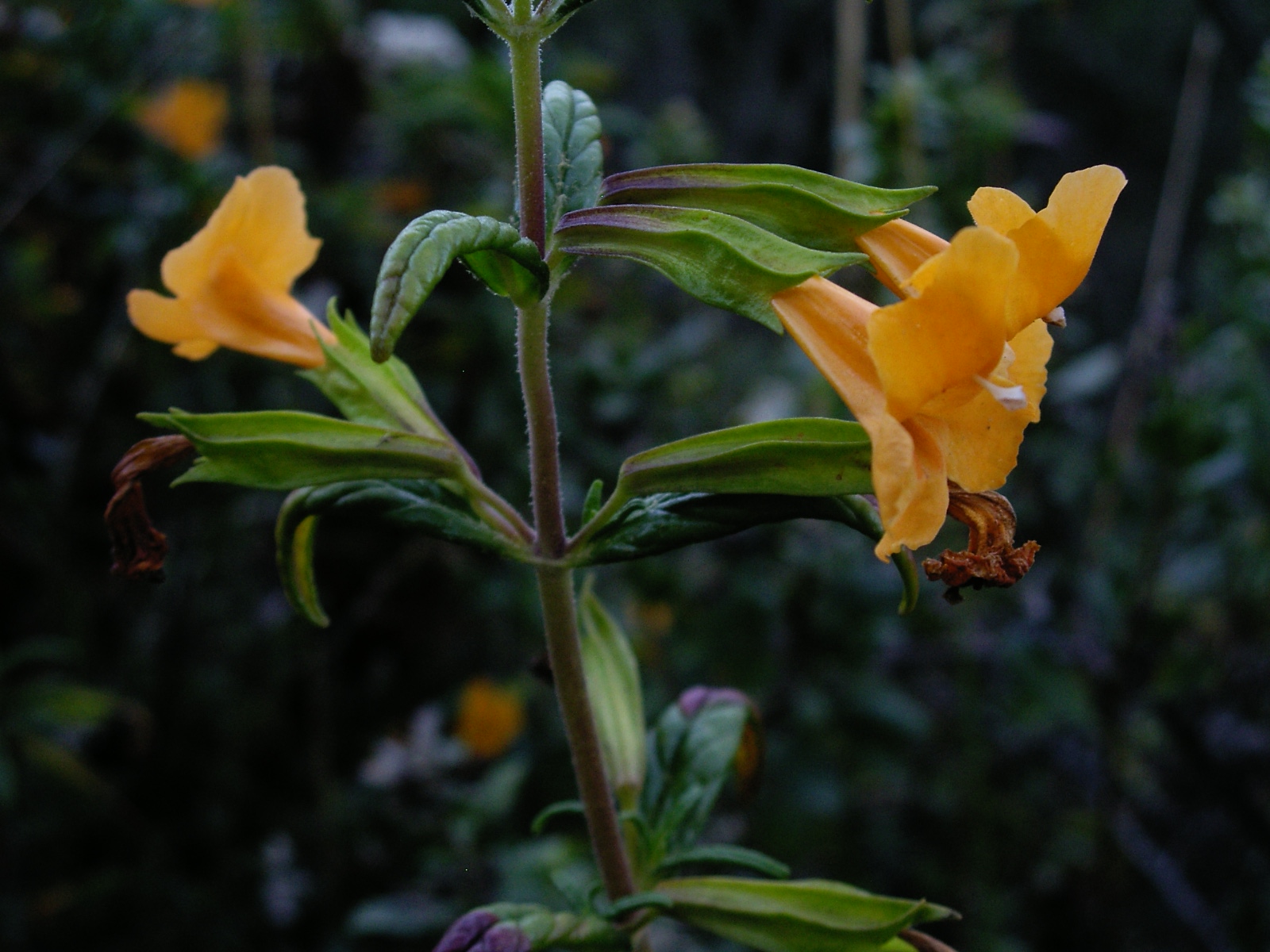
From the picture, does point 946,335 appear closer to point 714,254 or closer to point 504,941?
point 714,254

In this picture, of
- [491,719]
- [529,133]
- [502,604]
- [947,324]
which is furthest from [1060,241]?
[491,719]

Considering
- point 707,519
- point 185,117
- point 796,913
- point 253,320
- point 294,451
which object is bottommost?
point 796,913

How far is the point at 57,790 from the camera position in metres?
1.77

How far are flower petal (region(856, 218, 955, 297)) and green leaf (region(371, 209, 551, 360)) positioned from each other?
20cm

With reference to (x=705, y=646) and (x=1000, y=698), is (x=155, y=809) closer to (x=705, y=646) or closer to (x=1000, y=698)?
(x=705, y=646)

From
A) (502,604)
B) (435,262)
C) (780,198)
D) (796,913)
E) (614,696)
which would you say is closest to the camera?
(435,262)

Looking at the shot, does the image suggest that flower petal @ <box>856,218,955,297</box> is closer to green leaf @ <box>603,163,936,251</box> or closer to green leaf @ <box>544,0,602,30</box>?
green leaf @ <box>603,163,936,251</box>

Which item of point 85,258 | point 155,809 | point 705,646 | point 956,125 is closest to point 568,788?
point 705,646

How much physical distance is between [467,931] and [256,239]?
0.54m

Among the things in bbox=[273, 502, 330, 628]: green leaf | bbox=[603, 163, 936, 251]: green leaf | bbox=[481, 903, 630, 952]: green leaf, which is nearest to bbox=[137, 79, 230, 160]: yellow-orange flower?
bbox=[273, 502, 330, 628]: green leaf

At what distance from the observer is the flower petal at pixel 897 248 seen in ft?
1.88

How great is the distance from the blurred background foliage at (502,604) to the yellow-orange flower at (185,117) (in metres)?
0.02

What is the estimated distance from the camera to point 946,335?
0.49 metres

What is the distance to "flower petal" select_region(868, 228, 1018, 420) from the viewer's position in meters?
0.47
